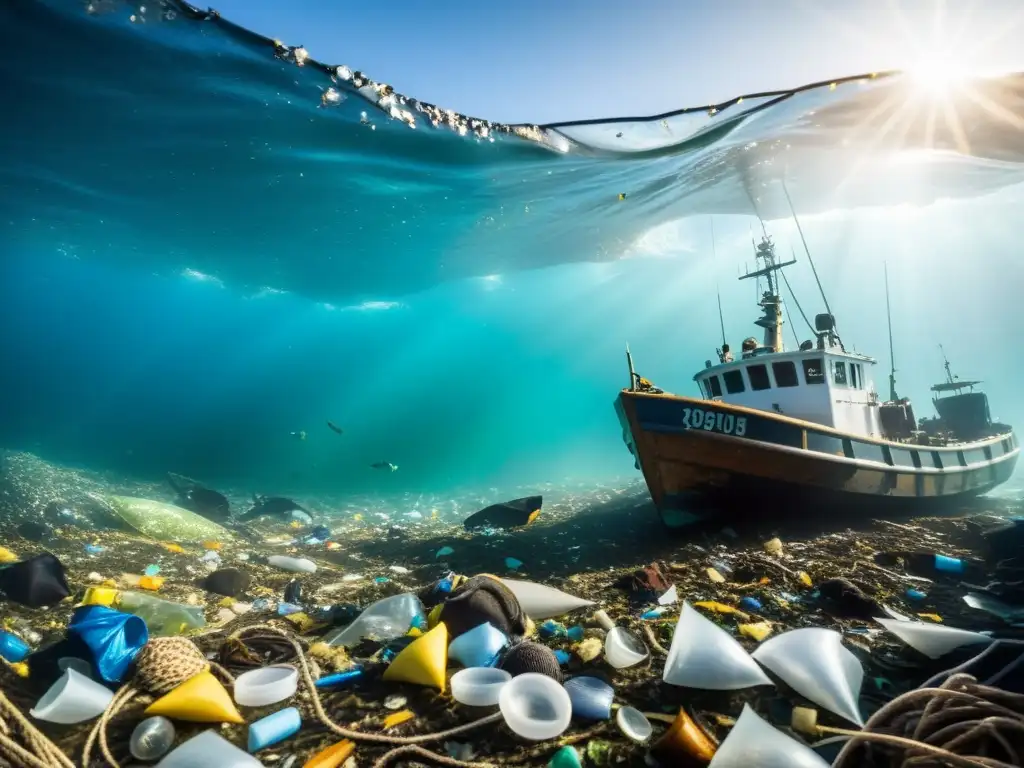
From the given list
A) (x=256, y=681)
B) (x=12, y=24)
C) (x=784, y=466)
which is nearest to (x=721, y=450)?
(x=784, y=466)

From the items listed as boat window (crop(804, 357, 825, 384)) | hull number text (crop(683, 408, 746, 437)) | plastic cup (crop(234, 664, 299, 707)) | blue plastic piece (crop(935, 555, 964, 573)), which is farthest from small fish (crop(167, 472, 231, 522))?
boat window (crop(804, 357, 825, 384))

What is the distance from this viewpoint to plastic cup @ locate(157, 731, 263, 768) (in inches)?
66.6

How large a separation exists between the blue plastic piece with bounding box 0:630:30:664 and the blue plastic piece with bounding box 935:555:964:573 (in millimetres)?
8305

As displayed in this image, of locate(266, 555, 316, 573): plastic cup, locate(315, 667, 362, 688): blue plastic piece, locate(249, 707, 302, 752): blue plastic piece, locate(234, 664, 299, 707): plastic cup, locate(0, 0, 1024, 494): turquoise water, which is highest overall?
locate(0, 0, 1024, 494): turquoise water

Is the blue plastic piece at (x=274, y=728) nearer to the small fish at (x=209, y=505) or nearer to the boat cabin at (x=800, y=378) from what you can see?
the boat cabin at (x=800, y=378)

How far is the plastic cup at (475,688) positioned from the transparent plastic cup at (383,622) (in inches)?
49.3

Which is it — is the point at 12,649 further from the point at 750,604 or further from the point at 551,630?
the point at 750,604

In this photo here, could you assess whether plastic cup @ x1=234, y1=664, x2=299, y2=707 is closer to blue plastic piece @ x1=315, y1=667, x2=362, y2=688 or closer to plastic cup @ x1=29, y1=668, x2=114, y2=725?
blue plastic piece @ x1=315, y1=667, x2=362, y2=688

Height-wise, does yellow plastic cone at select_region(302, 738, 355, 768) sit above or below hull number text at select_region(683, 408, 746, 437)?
below

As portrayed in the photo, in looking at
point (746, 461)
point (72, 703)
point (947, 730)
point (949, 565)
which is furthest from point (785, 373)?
point (72, 703)

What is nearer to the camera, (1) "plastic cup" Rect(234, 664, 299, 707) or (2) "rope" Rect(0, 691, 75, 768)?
(2) "rope" Rect(0, 691, 75, 768)

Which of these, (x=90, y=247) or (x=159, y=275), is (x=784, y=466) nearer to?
(x=90, y=247)

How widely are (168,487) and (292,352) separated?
154ft

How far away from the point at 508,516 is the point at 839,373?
25.0 feet
